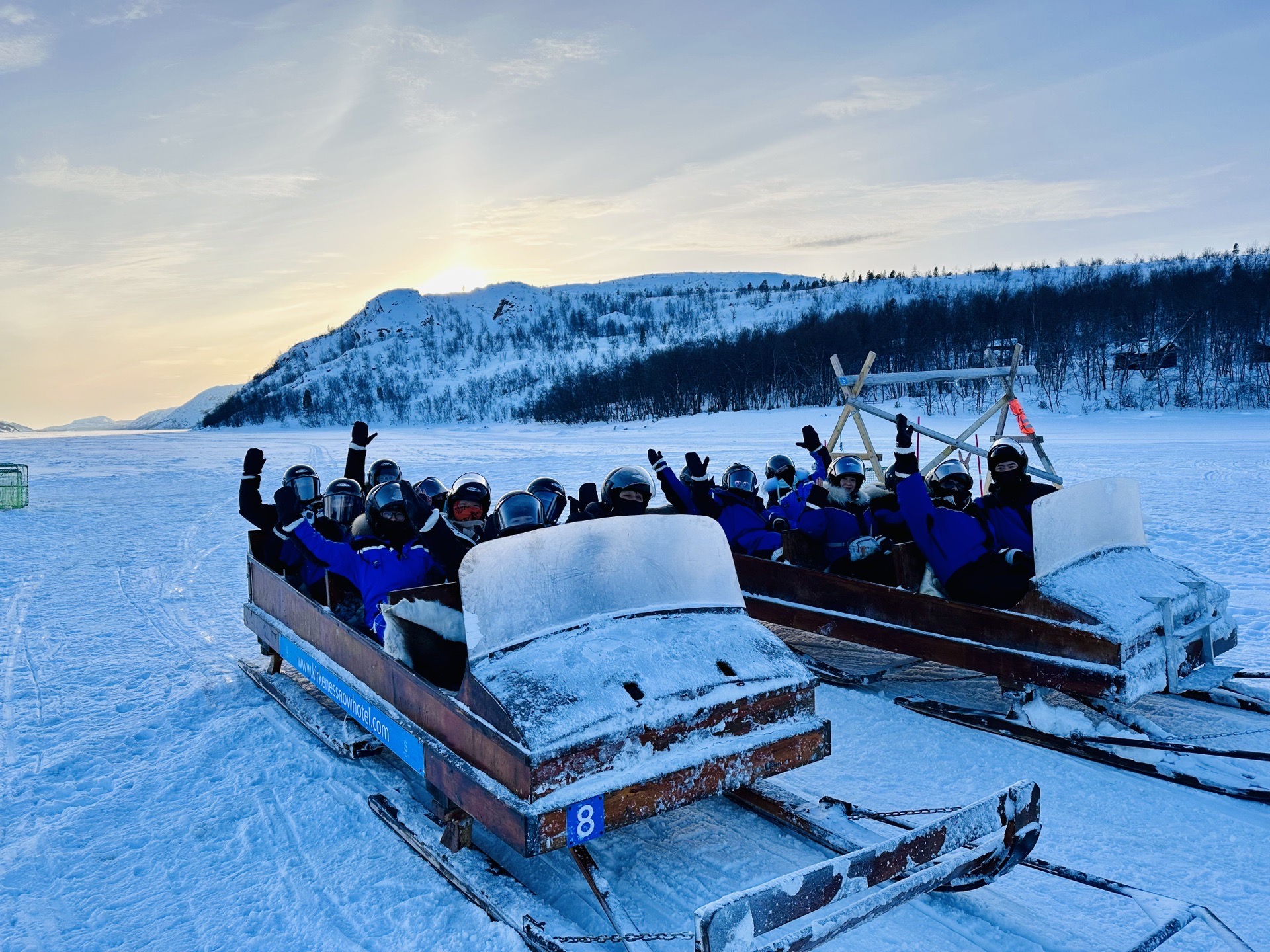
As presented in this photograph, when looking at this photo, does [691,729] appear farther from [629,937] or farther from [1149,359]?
[1149,359]

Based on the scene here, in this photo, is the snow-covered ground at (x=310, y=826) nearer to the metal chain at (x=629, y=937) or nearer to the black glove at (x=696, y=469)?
the metal chain at (x=629, y=937)

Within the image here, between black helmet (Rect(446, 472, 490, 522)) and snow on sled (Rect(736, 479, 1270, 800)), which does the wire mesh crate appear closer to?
black helmet (Rect(446, 472, 490, 522))

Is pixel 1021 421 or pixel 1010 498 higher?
pixel 1021 421

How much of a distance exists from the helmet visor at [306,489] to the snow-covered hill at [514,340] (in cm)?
6997

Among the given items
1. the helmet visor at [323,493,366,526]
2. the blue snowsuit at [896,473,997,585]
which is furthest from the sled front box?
the helmet visor at [323,493,366,526]

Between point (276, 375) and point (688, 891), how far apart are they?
157 m

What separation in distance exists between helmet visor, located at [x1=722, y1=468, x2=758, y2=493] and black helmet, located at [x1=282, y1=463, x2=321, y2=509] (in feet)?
10.7

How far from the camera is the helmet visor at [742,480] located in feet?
22.2

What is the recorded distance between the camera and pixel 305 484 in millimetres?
6602

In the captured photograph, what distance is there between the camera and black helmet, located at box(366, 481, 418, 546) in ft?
16.9

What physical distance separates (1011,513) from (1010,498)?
0.74 ft

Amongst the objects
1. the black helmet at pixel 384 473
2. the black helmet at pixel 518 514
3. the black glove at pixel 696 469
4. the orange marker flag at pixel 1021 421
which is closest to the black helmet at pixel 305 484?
the black helmet at pixel 384 473

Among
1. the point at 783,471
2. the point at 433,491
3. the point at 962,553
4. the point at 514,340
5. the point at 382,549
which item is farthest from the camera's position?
the point at 514,340

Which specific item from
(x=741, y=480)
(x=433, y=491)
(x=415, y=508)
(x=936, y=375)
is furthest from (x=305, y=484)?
(x=936, y=375)
